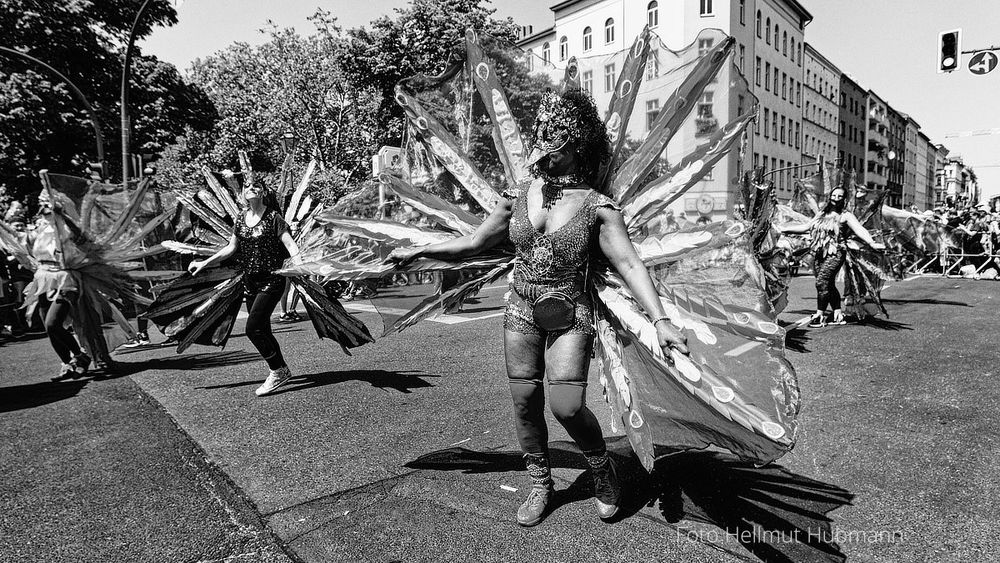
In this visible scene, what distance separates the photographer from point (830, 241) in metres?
9.28

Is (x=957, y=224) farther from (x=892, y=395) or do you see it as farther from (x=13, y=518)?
(x=13, y=518)

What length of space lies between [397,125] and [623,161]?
80.2 feet

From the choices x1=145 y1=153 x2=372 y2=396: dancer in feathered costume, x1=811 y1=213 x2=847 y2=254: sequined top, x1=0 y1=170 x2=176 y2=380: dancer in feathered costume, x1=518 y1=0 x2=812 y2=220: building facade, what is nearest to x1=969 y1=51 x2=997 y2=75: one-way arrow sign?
x1=518 y1=0 x2=812 y2=220: building facade

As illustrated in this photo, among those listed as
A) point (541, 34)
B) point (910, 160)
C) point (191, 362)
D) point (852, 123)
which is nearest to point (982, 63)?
point (191, 362)

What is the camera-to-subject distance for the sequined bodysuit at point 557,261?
2.98 meters

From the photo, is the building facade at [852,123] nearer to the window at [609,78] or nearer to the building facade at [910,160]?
the building facade at [910,160]

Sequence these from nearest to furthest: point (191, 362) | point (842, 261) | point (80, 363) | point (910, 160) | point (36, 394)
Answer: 1. point (36, 394)
2. point (80, 363)
3. point (191, 362)
4. point (842, 261)
5. point (910, 160)

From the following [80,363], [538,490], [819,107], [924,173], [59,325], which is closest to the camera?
[538,490]

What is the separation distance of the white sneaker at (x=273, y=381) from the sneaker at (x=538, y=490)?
3508 mm

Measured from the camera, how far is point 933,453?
3.93 m

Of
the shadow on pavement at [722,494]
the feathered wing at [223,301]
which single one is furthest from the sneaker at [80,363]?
the shadow on pavement at [722,494]

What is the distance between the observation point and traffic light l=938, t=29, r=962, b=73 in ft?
55.0

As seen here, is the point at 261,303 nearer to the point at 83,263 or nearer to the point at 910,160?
the point at 83,263

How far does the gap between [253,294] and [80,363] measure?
284 centimetres
